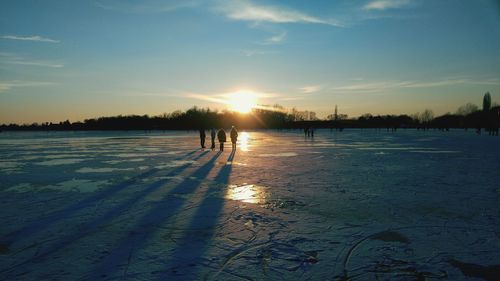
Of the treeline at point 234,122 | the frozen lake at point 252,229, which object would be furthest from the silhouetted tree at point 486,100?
the frozen lake at point 252,229

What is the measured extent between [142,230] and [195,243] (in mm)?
940

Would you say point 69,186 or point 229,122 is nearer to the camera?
point 69,186

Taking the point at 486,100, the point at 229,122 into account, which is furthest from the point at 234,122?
the point at 486,100

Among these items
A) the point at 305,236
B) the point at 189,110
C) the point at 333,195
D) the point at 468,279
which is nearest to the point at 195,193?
the point at 333,195

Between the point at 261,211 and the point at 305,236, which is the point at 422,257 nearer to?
the point at 305,236

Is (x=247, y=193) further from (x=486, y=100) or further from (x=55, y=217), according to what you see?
(x=486, y=100)

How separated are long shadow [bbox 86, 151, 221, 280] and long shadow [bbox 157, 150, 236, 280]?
46 cm

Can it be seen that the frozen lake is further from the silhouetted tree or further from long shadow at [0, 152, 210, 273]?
the silhouetted tree

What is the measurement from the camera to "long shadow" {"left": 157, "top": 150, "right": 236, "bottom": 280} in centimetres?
321

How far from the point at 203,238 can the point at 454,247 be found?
115 inches

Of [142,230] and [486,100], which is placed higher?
[486,100]

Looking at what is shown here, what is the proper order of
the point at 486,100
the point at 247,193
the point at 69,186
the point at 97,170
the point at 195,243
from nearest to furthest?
the point at 195,243, the point at 247,193, the point at 69,186, the point at 97,170, the point at 486,100

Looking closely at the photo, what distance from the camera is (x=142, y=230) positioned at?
450 cm

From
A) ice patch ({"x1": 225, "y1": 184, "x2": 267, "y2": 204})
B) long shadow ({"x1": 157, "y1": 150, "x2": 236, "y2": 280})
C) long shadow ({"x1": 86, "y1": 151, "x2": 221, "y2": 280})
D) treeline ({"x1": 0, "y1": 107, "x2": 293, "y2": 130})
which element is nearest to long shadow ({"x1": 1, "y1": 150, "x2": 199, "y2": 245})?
long shadow ({"x1": 86, "y1": 151, "x2": 221, "y2": 280})
